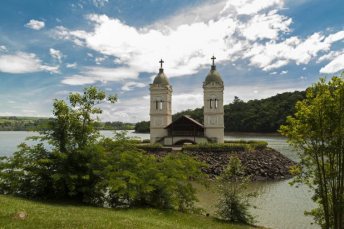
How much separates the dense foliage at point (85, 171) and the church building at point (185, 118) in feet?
73.4

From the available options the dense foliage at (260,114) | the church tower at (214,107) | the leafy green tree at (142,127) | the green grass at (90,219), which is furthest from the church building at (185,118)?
the leafy green tree at (142,127)

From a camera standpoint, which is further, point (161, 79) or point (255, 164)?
point (161, 79)

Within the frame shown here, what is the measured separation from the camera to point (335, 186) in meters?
9.16

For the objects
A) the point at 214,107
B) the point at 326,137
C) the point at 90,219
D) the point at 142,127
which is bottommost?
the point at 90,219

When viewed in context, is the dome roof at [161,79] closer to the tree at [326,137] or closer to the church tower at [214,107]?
the church tower at [214,107]

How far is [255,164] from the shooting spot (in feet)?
88.0

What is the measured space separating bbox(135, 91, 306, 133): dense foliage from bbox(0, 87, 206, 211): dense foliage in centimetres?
7802

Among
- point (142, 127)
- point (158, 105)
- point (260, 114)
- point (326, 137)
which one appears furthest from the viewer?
point (142, 127)

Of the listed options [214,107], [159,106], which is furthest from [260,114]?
[159,106]

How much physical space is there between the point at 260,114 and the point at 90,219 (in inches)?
3467

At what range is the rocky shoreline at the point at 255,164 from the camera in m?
25.0

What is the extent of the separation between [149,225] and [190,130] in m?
28.1

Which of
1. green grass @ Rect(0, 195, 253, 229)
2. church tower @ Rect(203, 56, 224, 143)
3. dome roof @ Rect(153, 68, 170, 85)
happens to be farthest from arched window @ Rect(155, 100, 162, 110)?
green grass @ Rect(0, 195, 253, 229)

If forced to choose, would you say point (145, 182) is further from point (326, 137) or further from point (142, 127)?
point (142, 127)
